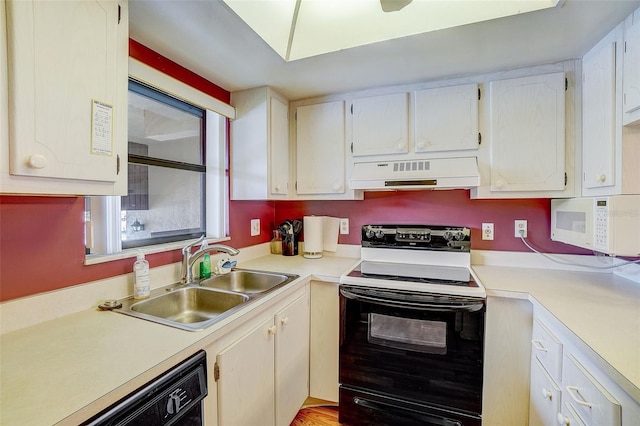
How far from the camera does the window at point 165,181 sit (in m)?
1.39

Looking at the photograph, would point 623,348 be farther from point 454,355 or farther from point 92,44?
point 92,44

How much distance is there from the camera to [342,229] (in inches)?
92.6

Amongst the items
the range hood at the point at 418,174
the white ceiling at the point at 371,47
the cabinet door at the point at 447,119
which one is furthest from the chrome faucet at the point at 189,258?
the cabinet door at the point at 447,119

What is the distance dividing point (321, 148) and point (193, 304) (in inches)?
53.1

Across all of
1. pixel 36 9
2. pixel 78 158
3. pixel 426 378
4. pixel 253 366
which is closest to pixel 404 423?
pixel 426 378

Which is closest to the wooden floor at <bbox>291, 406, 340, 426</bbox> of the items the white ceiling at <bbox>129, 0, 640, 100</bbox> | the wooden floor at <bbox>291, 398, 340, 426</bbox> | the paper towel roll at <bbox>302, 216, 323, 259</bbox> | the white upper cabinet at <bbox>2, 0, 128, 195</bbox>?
the wooden floor at <bbox>291, 398, 340, 426</bbox>

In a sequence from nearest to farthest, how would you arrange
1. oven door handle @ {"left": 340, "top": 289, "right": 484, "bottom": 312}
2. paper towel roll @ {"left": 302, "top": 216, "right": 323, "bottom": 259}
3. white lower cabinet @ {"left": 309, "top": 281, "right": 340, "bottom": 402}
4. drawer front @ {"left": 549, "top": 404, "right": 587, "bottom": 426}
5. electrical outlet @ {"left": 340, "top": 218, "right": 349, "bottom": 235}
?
1. drawer front @ {"left": 549, "top": 404, "right": 587, "bottom": 426}
2. oven door handle @ {"left": 340, "top": 289, "right": 484, "bottom": 312}
3. white lower cabinet @ {"left": 309, "top": 281, "right": 340, "bottom": 402}
4. paper towel roll @ {"left": 302, "top": 216, "right": 323, "bottom": 259}
5. electrical outlet @ {"left": 340, "top": 218, "right": 349, "bottom": 235}

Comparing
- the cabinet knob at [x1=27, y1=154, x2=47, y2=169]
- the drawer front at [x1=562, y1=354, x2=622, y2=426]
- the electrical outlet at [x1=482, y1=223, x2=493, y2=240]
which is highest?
the cabinet knob at [x1=27, y1=154, x2=47, y2=169]

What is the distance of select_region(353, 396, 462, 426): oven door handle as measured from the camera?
1.48 meters

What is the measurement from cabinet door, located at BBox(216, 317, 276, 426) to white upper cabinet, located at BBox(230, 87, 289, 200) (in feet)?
3.17

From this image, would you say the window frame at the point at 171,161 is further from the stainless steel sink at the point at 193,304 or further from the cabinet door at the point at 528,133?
the cabinet door at the point at 528,133

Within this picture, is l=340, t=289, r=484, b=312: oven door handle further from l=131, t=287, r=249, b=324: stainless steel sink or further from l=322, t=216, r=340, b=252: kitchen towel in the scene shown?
l=322, t=216, r=340, b=252: kitchen towel

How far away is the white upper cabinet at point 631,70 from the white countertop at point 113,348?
2.71 ft

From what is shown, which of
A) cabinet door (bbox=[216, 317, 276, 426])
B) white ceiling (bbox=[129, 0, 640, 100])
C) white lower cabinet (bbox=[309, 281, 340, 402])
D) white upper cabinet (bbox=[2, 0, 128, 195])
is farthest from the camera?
white lower cabinet (bbox=[309, 281, 340, 402])
